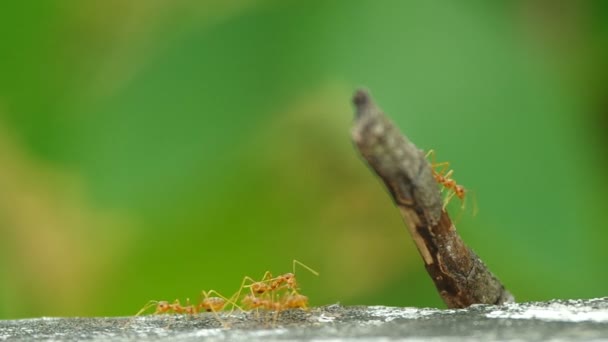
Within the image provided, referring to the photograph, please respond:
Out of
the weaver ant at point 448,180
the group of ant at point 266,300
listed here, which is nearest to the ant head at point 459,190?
the weaver ant at point 448,180

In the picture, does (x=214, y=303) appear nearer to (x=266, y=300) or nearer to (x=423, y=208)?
(x=266, y=300)

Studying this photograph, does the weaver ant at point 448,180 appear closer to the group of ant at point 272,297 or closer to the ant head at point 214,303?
the group of ant at point 272,297

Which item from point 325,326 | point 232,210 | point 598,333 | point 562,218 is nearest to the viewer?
point 598,333

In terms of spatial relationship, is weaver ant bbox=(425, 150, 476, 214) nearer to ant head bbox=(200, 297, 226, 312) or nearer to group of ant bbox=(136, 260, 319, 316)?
group of ant bbox=(136, 260, 319, 316)

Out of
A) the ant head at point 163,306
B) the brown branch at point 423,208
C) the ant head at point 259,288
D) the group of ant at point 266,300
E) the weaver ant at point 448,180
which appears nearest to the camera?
the brown branch at point 423,208

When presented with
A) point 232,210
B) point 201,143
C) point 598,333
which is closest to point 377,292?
point 232,210

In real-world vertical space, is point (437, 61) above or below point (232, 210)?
above

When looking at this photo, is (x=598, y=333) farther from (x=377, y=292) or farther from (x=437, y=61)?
(x=377, y=292)
